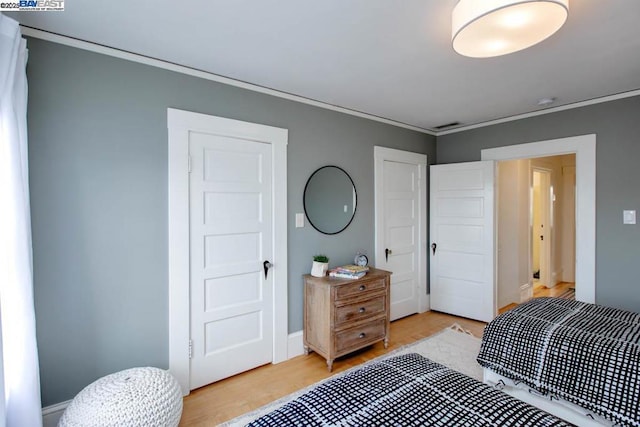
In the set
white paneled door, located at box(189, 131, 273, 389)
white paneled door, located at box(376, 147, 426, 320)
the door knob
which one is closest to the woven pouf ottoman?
white paneled door, located at box(189, 131, 273, 389)

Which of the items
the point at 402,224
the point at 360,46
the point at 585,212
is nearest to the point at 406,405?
the point at 360,46

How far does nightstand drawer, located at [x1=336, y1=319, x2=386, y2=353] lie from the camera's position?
2.67 m

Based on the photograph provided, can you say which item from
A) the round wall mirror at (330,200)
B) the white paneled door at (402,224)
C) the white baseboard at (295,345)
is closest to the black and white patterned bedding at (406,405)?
the white baseboard at (295,345)

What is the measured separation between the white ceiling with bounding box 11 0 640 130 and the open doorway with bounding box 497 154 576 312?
1.60 metres

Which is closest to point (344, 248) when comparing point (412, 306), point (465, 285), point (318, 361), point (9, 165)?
point (318, 361)

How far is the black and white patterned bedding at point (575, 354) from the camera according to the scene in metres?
1.56

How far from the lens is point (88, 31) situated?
181 centimetres

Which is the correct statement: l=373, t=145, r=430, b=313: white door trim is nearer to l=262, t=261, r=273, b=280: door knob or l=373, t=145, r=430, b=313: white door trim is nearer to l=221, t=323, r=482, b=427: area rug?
l=221, t=323, r=482, b=427: area rug

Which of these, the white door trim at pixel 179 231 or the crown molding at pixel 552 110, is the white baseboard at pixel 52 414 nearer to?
the white door trim at pixel 179 231

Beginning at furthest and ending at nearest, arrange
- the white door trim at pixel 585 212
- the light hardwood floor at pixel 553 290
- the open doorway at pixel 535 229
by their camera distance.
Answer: the light hardwood floor at pixel 553 290 → the open doorway at pixel 535 229 → the white door trim at pixel 585 212

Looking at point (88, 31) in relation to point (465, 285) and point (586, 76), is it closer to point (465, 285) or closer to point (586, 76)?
point (586, 76)

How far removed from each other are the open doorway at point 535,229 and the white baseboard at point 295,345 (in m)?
2.83

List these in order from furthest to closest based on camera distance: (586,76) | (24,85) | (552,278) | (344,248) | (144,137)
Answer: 1. (552,278)
2. (344,248)
3. (586,76)
4. (144,137)
5. (24,85)

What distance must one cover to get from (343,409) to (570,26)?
238cm
